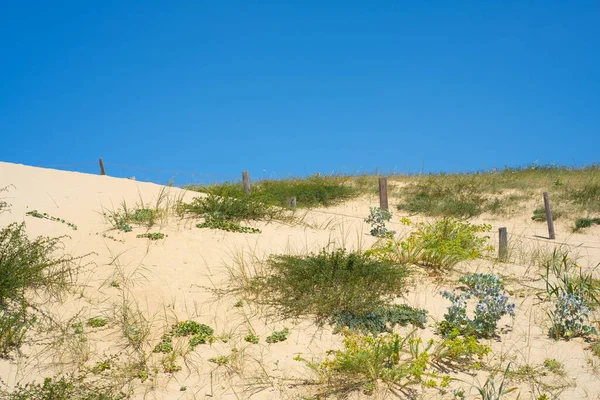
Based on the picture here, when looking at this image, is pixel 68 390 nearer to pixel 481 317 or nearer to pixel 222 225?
pixel 481 317

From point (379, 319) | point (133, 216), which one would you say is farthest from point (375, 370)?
point (133, 216)

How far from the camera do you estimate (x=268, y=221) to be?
34.4ft

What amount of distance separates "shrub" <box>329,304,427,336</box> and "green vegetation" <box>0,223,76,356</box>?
3.59 meters

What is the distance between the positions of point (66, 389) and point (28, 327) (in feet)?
4.54

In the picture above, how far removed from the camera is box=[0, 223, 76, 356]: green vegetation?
5.56m

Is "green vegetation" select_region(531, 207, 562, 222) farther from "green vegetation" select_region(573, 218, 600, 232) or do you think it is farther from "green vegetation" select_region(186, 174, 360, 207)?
"green vegetation" select_region(186, 174, 360, 207)

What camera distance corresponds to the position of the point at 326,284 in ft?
23.0

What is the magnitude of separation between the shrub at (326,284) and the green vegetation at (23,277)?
8.45ft

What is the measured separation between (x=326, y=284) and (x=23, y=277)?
3.87 metres

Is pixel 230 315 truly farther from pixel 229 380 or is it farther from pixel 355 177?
pixel 355 177

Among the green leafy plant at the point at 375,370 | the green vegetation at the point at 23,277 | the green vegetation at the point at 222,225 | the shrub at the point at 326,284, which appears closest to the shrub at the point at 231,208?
the green vegetation at the point at 222,225

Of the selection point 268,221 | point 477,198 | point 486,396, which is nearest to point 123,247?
point 268,221

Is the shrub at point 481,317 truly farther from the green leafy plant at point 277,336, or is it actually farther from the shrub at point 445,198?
the shrub at point 445,198

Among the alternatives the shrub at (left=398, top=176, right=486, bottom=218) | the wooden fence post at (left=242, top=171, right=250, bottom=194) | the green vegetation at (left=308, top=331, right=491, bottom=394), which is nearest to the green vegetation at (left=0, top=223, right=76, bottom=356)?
the green vegetation at (left=308, top=331, right=491, bottom=394)
